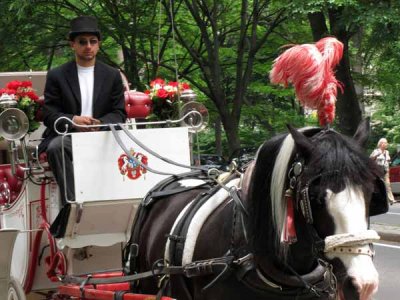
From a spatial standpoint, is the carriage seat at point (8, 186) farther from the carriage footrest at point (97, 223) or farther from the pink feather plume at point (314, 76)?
the pink feather plume at point (314, 76)

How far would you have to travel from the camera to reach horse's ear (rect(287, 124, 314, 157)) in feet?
12.6

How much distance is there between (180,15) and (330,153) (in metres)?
18.0

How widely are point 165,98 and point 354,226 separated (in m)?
3.63

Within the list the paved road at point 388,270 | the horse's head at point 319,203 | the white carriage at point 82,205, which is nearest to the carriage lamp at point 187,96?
the white carriage at point 82,205

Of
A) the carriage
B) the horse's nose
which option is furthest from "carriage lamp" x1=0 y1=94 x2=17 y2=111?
the horse's nose

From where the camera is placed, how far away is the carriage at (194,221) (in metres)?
3.75

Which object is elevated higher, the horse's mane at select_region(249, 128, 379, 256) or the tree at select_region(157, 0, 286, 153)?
the tree at select_region(157, 0, 286, 153)

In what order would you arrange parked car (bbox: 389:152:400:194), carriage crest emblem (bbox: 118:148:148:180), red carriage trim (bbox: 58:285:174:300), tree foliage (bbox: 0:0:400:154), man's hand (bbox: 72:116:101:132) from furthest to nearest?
parked car (bbox: 389:152:400:194) < tree foliage (bbox: 0:0:400:154) < man's hand (bbox: 72:116:101:132) < carriage crest emblem (bbox: 118:148:148:180) < red carriage trim (bbox: 58:285:174:300)

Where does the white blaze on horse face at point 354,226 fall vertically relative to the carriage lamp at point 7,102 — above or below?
below

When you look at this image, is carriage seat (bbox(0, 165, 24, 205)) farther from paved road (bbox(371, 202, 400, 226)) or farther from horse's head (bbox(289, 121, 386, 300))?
paved road (bbox(371, 202, 400, 226))

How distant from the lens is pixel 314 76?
4125 millimetres

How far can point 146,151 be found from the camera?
19.8ft

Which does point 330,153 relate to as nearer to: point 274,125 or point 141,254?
point 141,254

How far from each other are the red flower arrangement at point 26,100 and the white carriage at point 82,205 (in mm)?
218
